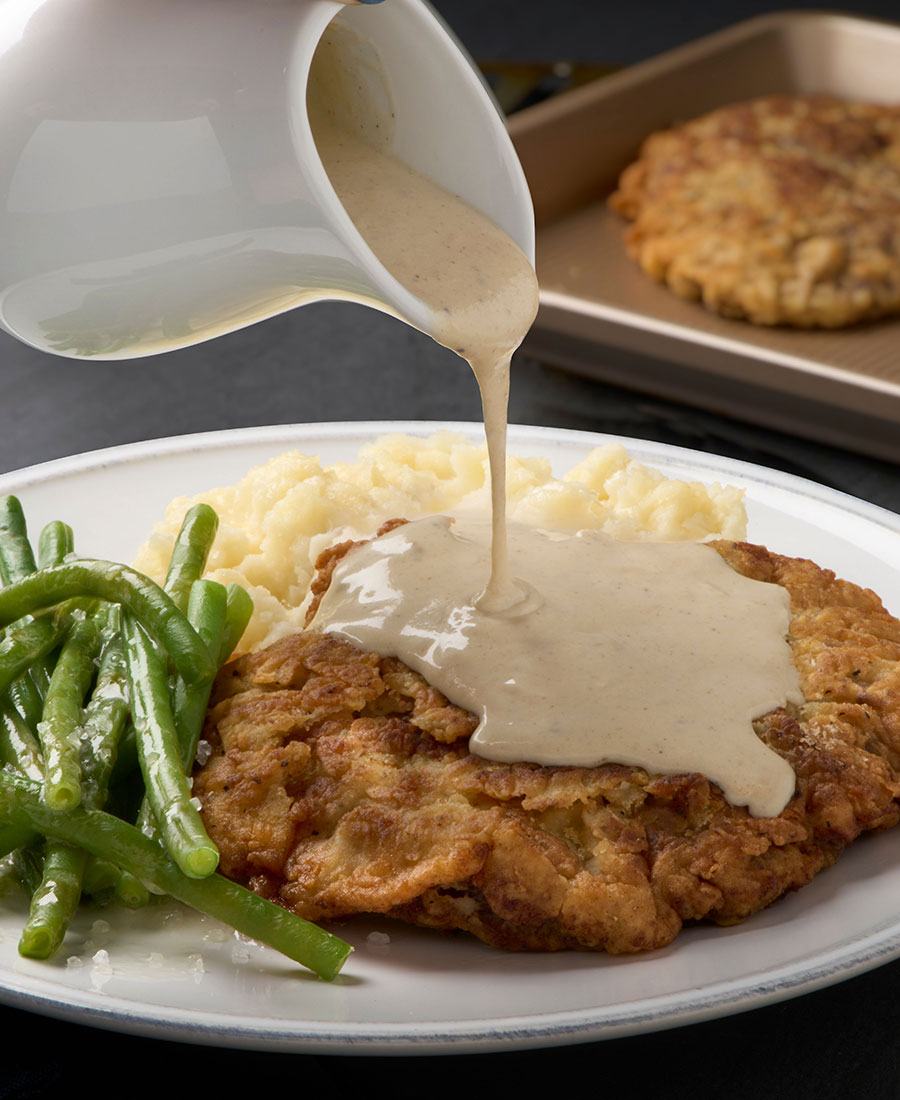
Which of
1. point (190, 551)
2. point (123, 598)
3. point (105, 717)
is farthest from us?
point (190, 551)

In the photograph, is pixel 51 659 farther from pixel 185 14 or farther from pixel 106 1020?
pixel 185 14

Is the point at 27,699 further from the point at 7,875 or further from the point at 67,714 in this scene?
the point at 7,875

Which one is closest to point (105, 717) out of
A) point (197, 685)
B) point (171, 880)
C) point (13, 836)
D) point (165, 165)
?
point (197, 685)

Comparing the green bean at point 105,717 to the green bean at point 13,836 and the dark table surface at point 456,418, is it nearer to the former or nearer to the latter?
the green bean at point 13,836

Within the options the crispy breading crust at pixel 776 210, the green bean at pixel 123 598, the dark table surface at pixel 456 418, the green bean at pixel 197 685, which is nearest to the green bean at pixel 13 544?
the green bean at pixel 123 598

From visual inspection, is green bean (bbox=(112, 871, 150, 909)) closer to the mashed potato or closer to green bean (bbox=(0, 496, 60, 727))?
green bean (bbox=(0, 496, 60, 727))

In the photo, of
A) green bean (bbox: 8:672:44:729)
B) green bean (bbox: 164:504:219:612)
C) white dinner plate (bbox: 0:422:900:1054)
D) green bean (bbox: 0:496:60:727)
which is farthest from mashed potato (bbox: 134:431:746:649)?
white dinner plate (bbox: 0:422:900:1054)
